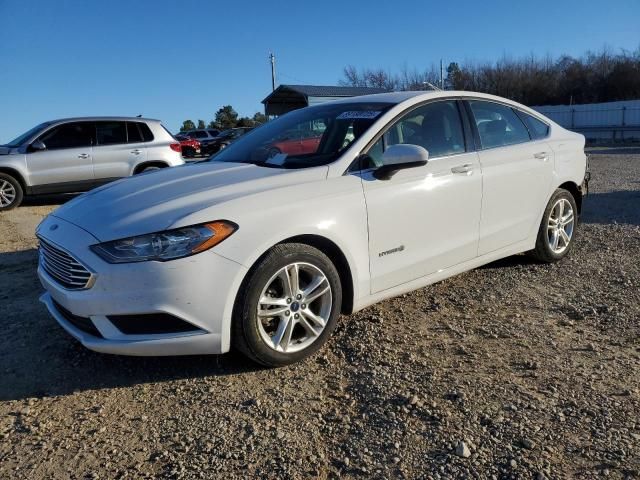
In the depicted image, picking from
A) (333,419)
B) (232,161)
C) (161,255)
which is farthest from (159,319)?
(232,161)

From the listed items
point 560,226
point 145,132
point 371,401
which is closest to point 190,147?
point 145,132

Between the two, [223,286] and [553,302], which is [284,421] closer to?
[223,286]

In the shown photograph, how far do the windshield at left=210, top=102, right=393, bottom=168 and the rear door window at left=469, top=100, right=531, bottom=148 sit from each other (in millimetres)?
940

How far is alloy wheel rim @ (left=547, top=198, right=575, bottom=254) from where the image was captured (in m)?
5.07

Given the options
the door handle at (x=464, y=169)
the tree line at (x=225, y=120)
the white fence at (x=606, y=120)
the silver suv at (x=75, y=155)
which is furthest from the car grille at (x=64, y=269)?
the tree line at (x=225, y=120)

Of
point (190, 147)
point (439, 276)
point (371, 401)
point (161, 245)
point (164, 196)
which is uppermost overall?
point (190, 147)

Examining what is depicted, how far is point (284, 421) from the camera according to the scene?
271cm

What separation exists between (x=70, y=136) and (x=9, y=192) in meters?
1.44

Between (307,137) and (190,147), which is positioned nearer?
(307,137)

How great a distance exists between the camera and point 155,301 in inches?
112

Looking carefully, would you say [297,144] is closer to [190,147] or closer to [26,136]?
[26,136]

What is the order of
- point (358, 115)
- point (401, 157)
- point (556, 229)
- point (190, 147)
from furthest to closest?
1. point (190, 147)
2. point (556, 229)
3. point (358, 115)
4. point (401, 157)

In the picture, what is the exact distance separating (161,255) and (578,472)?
7.11 ft

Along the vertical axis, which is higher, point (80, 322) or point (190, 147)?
point (190, 147)
